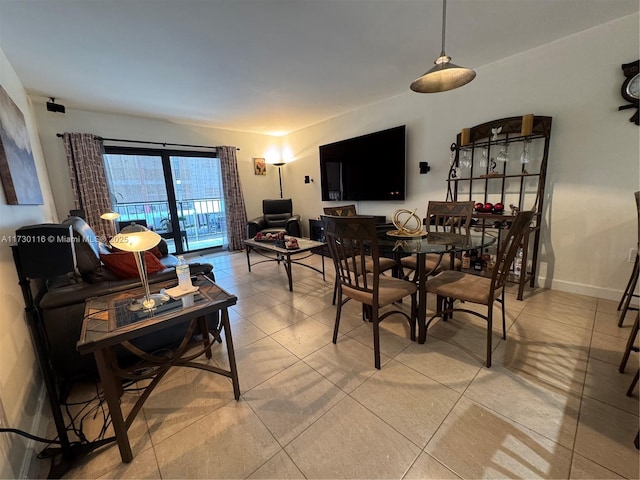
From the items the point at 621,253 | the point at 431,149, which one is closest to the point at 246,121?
the point at 431,149

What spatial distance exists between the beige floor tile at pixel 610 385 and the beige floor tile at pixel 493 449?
518mm

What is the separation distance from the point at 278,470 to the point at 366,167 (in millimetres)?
3941

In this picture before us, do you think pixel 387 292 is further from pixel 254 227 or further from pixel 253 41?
pixel 254 227

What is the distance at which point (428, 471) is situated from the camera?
1092mm

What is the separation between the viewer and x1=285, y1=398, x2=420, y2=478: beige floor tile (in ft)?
3.64

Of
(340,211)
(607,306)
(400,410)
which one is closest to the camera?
(400,410)

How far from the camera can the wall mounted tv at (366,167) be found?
3849 millimetres

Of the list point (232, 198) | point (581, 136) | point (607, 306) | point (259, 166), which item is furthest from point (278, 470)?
point (259, 166)

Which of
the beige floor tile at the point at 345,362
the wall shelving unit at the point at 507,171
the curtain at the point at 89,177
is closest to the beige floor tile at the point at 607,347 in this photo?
the wall shelving unit at the point at 507,171

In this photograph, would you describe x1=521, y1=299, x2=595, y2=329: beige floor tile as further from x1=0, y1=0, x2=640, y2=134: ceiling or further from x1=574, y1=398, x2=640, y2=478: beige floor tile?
x1=0, y1=0, x2=640, y2=134: ceiling

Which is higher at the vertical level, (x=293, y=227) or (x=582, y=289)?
(x=293, y=227)

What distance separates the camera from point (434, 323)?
2252mm

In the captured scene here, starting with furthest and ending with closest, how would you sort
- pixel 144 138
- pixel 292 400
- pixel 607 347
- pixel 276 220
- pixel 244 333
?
1. pixel 276 220
2. pixel 144 138
3. pixel 244 333
4. pixel 607 347
5. pixel 292 400

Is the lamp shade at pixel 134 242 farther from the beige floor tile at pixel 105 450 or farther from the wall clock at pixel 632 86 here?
the wall clock at pixel 632 86
